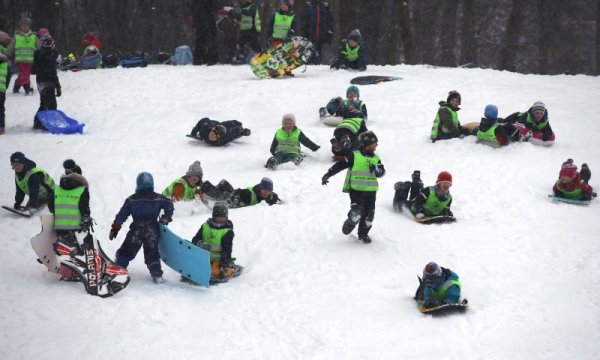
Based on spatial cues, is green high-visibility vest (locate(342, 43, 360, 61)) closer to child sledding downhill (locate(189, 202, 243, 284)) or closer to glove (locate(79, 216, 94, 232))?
child sledding downhill (locate(189, 202, 243, 284))

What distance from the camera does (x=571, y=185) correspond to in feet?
37.4

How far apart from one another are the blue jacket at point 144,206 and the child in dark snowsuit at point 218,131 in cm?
553

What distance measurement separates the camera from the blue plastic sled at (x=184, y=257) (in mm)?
8734

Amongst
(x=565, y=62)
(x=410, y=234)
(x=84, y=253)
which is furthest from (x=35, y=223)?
(x=565, y=62)

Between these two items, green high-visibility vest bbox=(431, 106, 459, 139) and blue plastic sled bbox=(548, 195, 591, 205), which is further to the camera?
green high-visibility vest bbox=(431, 106, 459, 139)

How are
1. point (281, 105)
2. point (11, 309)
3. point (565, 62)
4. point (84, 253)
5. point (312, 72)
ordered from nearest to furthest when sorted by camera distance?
point (11, 309) → point (84, 253) → point (281, 105) → point (312, 72) → point (565, 62)

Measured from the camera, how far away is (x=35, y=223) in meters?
11.0

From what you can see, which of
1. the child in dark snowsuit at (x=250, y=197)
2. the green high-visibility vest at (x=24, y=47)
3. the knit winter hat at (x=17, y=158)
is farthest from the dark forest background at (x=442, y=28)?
the knit winter hat at (x=17, y=158)

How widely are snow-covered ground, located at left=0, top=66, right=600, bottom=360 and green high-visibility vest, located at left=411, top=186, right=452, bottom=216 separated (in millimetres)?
320

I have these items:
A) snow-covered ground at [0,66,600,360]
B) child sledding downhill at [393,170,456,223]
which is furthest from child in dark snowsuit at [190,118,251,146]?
child sledding downhill at [393,170,456,223]

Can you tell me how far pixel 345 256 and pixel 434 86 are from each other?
9.23m

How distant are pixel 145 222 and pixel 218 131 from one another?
5.67m

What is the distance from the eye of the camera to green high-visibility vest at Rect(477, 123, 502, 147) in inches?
535

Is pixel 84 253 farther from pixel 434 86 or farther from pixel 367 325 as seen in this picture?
pixel 434 86
